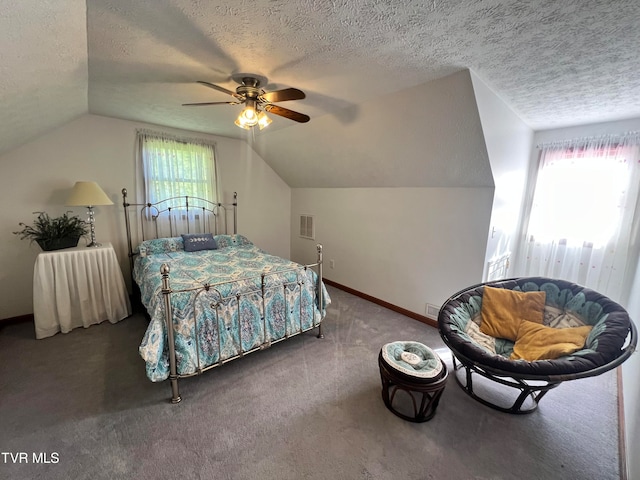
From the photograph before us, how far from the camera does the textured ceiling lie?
1.30 m

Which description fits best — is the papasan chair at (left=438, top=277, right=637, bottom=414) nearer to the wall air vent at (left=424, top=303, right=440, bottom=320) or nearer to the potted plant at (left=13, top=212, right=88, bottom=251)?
the wall air vent at (left=424, top=303, right=440, bottom=320)

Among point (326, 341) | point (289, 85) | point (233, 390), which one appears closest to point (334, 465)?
point (233, 390)

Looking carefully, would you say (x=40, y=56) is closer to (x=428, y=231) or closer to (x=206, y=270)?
(x=206, y=270)

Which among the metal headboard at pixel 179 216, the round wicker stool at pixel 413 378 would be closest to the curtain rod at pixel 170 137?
the metal headboard at pixel 179 216

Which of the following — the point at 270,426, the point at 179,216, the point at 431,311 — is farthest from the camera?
the point at 179,216

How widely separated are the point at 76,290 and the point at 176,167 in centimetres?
191

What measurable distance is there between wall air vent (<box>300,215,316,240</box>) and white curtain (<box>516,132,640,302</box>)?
3091 mm

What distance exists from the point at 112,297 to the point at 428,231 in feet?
12.3

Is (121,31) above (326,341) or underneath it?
above

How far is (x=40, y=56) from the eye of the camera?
1.45 metres

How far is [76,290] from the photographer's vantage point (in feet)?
9.26

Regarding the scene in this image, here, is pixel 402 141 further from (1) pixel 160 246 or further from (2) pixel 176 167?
(1) pixel 160 246

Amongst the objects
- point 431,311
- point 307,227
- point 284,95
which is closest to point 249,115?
point 284,95

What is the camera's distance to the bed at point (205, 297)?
6.30 feet
